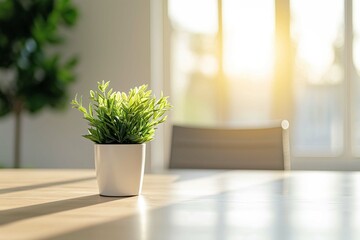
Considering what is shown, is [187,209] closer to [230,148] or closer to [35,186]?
[35,186]

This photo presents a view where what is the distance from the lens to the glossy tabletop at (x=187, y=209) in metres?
0.82

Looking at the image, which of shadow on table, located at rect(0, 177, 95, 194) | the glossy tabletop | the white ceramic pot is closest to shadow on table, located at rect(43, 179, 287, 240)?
the glossy tabletop

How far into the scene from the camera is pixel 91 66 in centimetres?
469

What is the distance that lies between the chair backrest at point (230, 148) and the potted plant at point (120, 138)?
36.5 inches

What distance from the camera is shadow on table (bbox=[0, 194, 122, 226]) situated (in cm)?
95

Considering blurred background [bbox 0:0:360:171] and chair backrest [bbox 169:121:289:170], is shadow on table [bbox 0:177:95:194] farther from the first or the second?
blurred background [bbox 0:0:360:171]

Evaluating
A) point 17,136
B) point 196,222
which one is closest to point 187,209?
point 196,222

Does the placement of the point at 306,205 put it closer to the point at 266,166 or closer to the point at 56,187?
the point at 56,187

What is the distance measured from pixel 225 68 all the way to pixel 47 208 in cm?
377

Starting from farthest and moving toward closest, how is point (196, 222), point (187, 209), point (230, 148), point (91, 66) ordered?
point (91, 66), point (230, 148), point (187, 209), point (196, 222)

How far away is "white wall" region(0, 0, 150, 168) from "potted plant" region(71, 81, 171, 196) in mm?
3354

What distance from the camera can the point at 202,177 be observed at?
5.32 ft

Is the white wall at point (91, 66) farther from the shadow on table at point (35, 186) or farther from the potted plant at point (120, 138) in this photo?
the potted plant at point (120, 138)

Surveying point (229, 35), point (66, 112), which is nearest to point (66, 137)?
point (66, 112)
